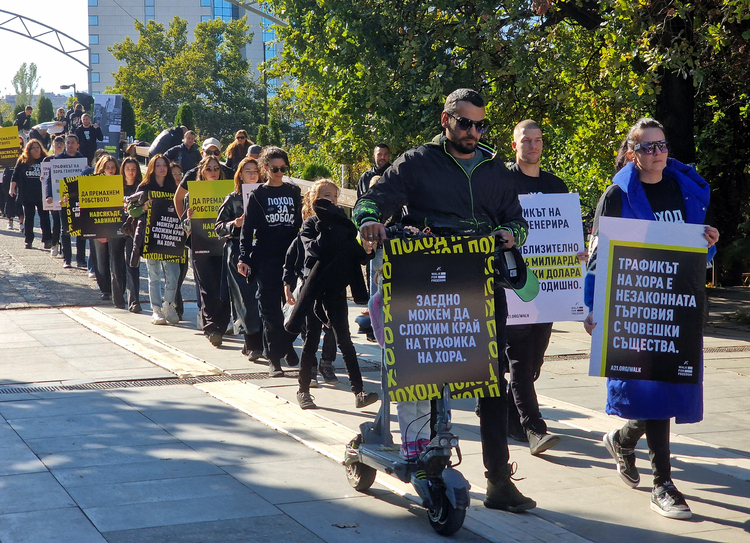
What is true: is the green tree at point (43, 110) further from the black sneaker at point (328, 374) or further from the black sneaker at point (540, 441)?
the black sneaker at point (540, 441)

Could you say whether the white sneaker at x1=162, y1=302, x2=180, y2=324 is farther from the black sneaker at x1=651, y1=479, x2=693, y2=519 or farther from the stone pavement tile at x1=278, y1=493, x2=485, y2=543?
the black sneaker at x1=651, y1=479, x2=693, y2=519

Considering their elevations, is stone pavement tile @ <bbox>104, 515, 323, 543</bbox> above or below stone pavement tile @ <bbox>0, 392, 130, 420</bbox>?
below

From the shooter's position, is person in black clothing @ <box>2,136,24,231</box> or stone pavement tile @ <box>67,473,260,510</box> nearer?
stone pavement tile @ <box>67,473,260,510</box>

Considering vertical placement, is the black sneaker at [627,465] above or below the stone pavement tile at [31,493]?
above

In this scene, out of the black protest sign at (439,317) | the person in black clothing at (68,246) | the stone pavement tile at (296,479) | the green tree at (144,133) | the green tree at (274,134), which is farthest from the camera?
the green tree at (144,133)

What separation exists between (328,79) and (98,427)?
8.53 m

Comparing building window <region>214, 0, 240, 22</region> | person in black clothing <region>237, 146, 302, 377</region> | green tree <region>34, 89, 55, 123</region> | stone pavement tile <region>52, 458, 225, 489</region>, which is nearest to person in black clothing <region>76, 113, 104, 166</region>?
person in black clothing <region>237, 146, 302, 377</region>

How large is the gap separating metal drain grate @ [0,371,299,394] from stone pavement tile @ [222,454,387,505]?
2.44m

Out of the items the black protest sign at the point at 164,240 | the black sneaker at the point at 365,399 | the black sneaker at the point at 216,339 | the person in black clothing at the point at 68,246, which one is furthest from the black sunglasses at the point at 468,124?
the person in black clothing at the point at 68,246

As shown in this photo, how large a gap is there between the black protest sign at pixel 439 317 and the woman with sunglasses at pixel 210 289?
18.1ft

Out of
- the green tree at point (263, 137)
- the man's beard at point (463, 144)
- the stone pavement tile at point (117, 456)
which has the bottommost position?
the stone pavement tile at point (117, 456)

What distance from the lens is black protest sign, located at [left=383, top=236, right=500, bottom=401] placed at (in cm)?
438

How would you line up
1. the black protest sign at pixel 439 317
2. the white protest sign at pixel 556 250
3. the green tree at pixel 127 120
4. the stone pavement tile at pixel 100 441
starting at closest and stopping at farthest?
1. the black protest sign at pixel 439 317
2. the stone pavement tile at pixel 100 441
3. the white protest sign at pixel 556 250
4. the green tree at pixel 127 120

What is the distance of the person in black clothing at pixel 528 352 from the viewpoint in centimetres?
598
